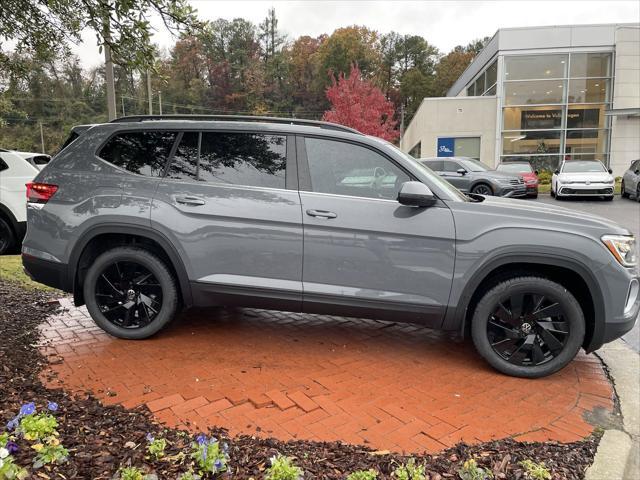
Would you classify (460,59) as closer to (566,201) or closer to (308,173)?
(566,201)

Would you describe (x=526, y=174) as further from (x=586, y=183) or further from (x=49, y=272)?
(x=49, y=272)

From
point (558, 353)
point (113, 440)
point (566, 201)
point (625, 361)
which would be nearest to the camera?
point (113, 440)

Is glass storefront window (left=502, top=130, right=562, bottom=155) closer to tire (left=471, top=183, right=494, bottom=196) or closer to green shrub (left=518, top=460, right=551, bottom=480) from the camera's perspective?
tire (left=471, top=183, right=494, bottom=196)

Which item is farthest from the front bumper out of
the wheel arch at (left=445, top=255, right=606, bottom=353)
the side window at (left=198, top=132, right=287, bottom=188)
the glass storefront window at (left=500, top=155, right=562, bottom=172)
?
the side window at (left=198, top=132, right=287, bottom=188)

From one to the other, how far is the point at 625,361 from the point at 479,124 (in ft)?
80.4

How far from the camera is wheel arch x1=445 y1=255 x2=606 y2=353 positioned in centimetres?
344

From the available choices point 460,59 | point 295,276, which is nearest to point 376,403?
point 295,276

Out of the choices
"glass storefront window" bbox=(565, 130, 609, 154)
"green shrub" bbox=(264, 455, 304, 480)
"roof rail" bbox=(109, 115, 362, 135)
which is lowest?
"green shrub" bbox=(264, 455, 304, 480)

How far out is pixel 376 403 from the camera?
3.23 m

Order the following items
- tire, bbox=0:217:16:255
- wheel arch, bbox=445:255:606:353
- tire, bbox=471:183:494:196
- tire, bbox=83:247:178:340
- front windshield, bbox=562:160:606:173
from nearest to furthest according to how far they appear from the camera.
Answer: wheel arch, bbox=445:255:606:353
tire, bbox=83:247:178:340
tire, bbox=0:217:16:255
tire, bbox=471:183:494:196
front windshield, bbox=562:160:606:173

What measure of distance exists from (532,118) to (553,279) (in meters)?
24.9

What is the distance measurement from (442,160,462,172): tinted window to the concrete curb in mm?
13738

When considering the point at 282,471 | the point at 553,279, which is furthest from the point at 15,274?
the point at 553,279

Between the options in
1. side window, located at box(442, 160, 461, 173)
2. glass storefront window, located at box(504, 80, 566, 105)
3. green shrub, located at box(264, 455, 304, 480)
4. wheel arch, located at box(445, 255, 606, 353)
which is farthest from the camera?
glass storefront window, located at box(504, 80, 566, 105)
